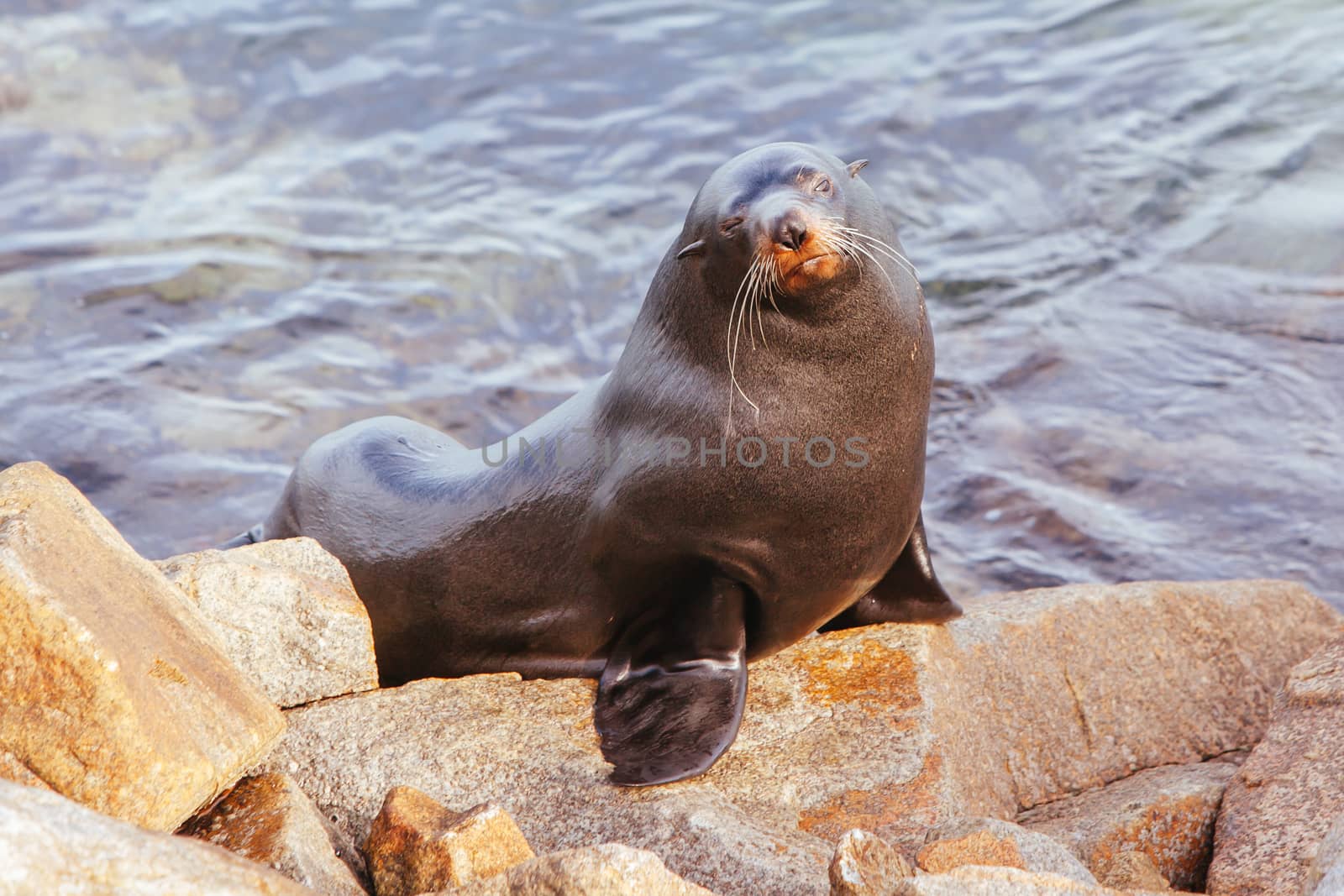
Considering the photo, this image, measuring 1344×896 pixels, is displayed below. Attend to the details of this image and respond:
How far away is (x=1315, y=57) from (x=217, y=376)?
1084 cm

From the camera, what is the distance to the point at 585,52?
1524 cm

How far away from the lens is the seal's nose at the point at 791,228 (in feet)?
15.4

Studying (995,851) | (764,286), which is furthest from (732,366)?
(995,851)

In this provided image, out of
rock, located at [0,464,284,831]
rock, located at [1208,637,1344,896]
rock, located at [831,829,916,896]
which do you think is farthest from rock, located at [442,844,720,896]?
rock, located at [1208,637,1344,896]

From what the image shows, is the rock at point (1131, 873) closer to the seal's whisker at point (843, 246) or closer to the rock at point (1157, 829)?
the rock at point (1157, 829)

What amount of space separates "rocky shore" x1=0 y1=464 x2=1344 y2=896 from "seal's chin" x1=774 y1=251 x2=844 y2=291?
4.89ft

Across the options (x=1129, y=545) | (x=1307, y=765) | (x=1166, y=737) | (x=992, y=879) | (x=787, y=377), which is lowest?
(x=1129, y=545)

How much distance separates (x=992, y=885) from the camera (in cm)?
325

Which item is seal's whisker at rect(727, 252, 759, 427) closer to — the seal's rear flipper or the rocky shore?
the rocky shore

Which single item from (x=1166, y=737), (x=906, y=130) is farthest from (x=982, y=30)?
(x=1166, y=737)

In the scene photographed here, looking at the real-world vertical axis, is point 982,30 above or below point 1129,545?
above

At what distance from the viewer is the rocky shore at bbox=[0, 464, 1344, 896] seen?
11.3ft

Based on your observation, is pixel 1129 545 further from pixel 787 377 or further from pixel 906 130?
pixel 906 130

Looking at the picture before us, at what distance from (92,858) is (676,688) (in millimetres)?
2697
